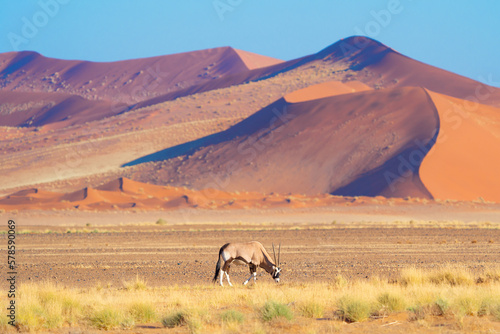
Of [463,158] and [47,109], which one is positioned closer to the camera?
[463,158]


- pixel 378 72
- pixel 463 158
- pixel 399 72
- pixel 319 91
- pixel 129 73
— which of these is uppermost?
pixel 129 73

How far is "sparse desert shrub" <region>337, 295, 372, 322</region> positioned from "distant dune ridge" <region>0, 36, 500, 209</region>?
3917 centimetres

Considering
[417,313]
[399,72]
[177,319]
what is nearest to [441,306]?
[417,313]

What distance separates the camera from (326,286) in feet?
40.1

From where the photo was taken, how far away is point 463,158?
55812mm

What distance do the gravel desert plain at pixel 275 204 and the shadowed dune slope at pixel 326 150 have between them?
203 millimetres

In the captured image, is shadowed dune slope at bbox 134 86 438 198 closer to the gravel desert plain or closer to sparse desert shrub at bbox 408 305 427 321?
the gravel desert plain

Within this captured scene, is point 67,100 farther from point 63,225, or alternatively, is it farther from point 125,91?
point 63,225

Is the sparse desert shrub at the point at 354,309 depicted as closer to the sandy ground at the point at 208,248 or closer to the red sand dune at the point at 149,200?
the sandy ground at the point at 208,248

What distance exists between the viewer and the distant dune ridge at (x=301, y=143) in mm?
53938

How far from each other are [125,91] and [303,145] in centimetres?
10848

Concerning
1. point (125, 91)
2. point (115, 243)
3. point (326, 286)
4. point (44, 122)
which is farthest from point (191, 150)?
point (125, 91)

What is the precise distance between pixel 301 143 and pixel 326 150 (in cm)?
311

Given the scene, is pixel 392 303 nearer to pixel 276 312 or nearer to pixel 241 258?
pixel 276 312
